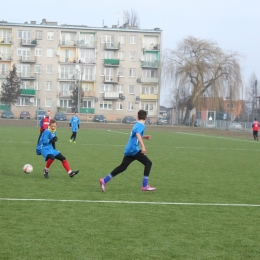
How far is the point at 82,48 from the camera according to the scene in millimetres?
95938

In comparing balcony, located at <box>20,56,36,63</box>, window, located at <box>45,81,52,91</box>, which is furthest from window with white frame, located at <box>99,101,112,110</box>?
balcony, located at <box>20,56,36,63</box>

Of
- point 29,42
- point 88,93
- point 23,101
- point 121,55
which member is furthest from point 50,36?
point 121,55

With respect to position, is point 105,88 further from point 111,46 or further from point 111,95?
point 111,46

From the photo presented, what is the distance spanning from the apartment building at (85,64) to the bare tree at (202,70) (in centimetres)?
1947

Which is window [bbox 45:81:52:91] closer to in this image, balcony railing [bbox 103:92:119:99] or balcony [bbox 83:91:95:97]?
balcony [bbox 83:91:95:97]

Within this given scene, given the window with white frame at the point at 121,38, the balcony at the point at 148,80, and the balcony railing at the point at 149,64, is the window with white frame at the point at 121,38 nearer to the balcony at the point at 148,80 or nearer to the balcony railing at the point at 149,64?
the balcony railing at the point at 149,64

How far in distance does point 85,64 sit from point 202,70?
28133 mm

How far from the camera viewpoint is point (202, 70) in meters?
74.1

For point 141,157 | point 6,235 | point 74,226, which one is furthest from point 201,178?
point 6,235

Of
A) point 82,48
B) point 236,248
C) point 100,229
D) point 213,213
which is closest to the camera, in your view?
point 236,248

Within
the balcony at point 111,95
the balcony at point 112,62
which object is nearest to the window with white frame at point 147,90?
the balcony at point 111,95

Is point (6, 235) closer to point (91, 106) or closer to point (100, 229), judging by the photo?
point (100, 229)

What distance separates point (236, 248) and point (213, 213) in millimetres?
2498

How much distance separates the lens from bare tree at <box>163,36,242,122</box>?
236 feet
